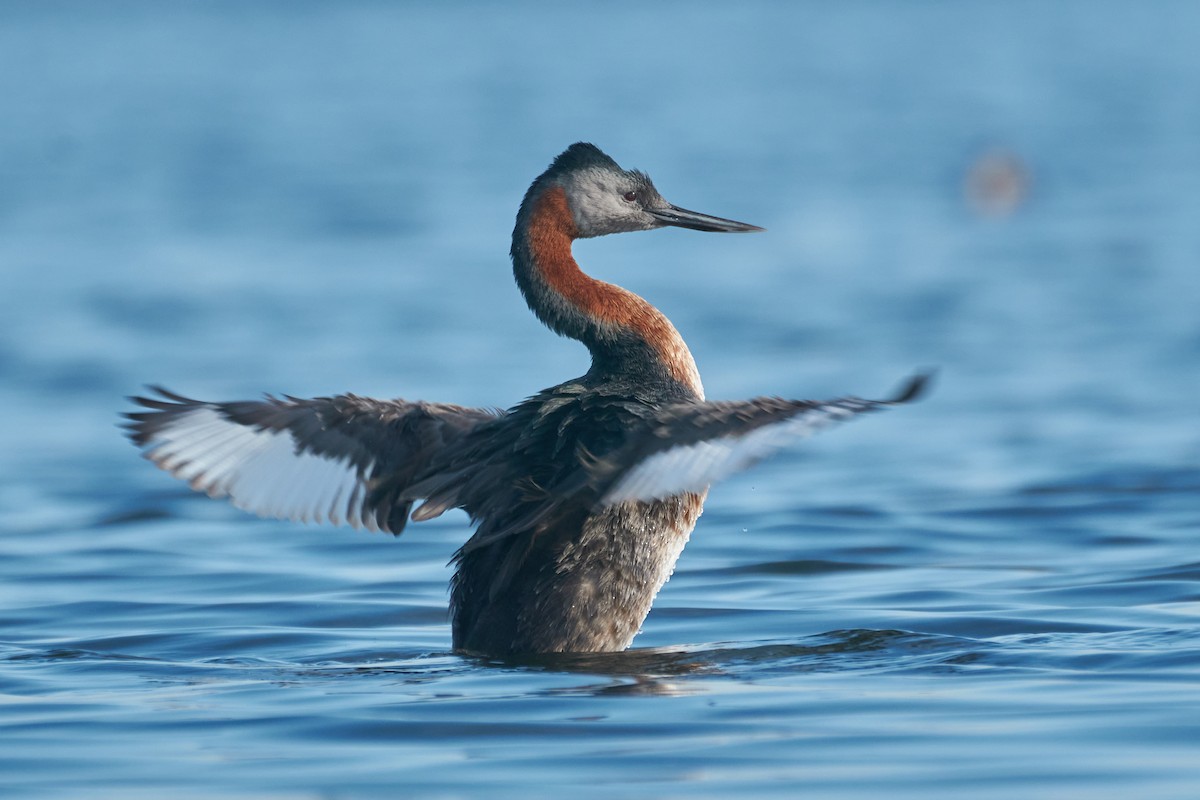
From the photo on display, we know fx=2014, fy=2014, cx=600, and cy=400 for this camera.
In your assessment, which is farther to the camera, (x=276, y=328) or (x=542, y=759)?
(x=276, y=328)

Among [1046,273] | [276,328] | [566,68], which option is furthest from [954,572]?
[566,68]

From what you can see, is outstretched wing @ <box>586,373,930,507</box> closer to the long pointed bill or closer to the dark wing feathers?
the dark wing feathers

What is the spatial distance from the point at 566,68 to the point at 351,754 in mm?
54616

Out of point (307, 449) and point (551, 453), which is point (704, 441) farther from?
point (307, 449)

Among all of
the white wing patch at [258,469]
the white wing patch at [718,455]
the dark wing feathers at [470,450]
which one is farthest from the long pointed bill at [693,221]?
the white wing patch at [718,455]

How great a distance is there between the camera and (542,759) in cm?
539

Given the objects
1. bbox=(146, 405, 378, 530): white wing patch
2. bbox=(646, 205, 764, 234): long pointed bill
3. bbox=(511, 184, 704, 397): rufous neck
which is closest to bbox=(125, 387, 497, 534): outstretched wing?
bbox=(146, 405, 378, 530): white wing patch

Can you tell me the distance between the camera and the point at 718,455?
605 cm

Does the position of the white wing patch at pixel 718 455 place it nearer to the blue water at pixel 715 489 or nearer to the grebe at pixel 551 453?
the grebe at pixel 551 453

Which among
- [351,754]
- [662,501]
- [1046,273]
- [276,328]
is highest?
[1046,273]

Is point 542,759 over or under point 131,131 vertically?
under

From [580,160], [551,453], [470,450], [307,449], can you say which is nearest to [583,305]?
[580,160]

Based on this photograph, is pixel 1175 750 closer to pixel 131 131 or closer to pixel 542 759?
pixel 542 759

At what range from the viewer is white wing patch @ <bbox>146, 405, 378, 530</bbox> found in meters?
7.36
